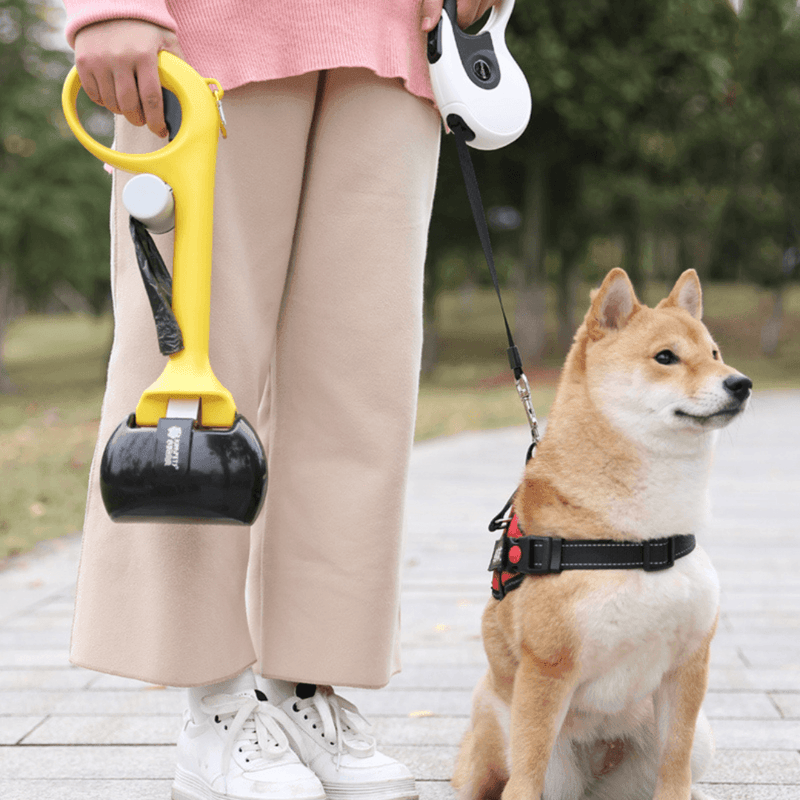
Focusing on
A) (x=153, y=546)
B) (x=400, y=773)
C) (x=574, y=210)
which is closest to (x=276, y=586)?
(x=153, y=546)

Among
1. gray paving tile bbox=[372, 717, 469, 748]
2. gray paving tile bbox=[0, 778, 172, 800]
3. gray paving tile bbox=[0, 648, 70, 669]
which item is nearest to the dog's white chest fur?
gray paving tile bbox=[372, 717, 469, 748]

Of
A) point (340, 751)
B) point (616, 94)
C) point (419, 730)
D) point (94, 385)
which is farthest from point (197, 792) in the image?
point (94, 385)

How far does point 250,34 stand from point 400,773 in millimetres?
1441

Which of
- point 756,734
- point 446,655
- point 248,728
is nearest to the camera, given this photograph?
point 248,728

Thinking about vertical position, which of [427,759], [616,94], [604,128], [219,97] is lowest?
[427,759]

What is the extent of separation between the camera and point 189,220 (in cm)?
162

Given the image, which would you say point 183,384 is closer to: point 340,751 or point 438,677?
point 340,751

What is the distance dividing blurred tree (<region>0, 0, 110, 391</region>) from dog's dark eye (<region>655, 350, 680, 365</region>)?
17.3 m

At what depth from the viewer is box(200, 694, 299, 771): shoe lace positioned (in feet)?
6.09

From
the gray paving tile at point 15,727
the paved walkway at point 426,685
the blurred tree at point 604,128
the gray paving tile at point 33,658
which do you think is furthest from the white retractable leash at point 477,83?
the blurred tree at point 604,128

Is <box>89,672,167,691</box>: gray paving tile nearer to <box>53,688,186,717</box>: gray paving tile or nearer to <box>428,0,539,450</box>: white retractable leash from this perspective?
<box>53,688,186,717</box>: gray paving tile

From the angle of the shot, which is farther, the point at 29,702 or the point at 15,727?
the point at 29,702

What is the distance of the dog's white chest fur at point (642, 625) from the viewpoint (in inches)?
65.6

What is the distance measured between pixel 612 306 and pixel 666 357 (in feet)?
0.49
